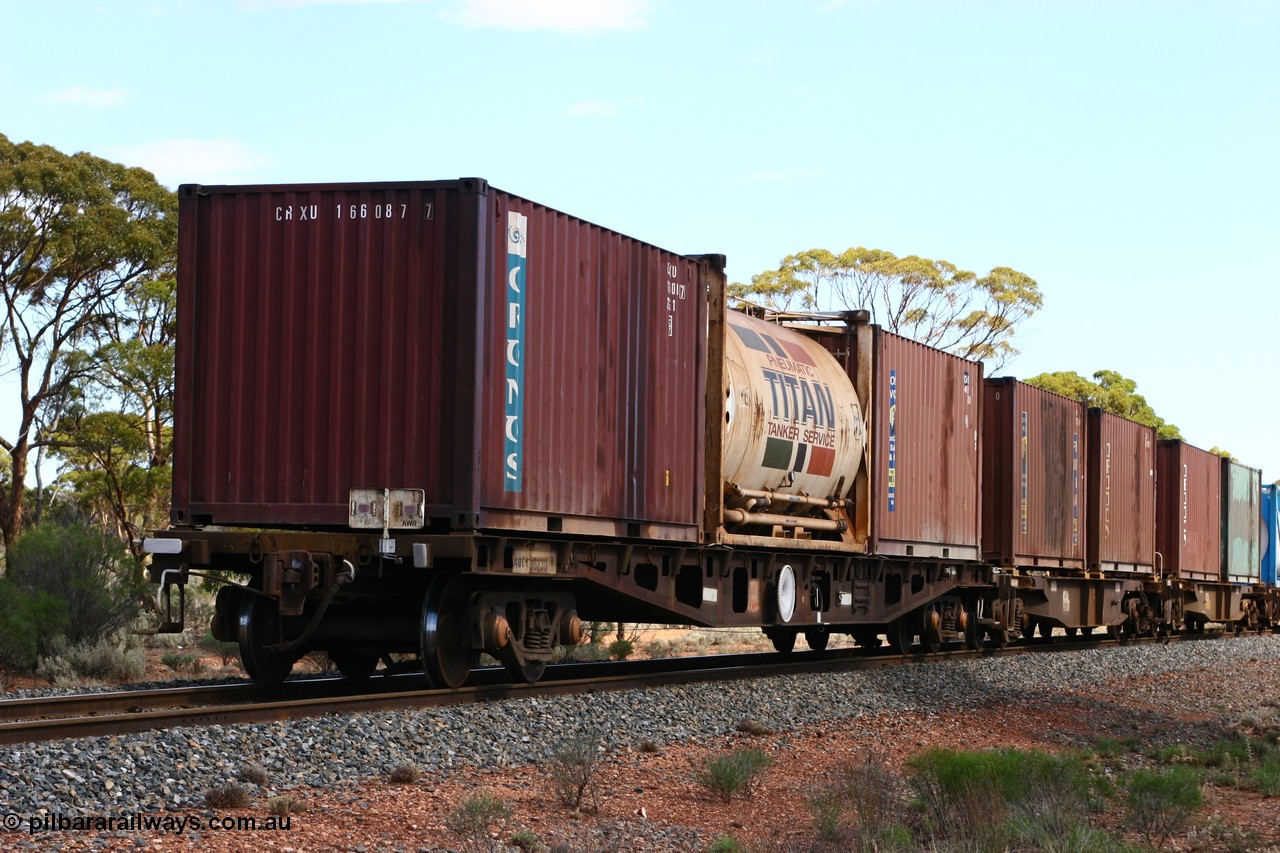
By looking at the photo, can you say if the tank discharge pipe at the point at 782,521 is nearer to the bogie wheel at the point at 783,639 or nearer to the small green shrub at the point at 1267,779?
the bogie wheel at the point at 783,639

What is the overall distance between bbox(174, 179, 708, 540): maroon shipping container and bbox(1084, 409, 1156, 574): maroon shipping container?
46.4 feet

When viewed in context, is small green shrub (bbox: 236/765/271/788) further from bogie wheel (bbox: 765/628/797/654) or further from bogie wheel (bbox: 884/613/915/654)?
bogie wheel (bbox: 884/613/915/654)

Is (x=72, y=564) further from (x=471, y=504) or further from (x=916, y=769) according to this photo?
(x=916, y=769)

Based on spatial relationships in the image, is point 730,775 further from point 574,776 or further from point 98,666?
point 98,666

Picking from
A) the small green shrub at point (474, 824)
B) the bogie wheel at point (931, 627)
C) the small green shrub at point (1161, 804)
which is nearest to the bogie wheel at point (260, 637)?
the small green shrub at point (474, 824)

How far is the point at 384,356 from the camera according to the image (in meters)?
11.2

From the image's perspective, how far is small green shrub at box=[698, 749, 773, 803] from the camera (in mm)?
8539

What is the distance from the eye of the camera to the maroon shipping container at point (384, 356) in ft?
35.9

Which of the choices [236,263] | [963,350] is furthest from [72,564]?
[963,350]

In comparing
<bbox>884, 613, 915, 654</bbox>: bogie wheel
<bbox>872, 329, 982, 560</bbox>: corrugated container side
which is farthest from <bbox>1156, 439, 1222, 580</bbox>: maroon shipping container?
<bbox>884, 613, 915, 654</bbox>: bogie wheel

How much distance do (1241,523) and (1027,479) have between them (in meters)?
14.4

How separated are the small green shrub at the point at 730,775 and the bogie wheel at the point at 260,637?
4.54 metres

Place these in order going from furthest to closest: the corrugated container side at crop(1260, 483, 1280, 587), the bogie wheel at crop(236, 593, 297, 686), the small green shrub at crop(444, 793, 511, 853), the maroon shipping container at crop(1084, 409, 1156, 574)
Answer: the corrugated container side at crop(1260, 483, 1280, 587) < the maroon shipping container at crop(1084, 409, 1156, 574) < the bogie wheel at crop(236, 593, 297, 686) < the small green shrub at crop(444, 793, 511, 853)

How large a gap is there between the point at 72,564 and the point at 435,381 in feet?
30.1
